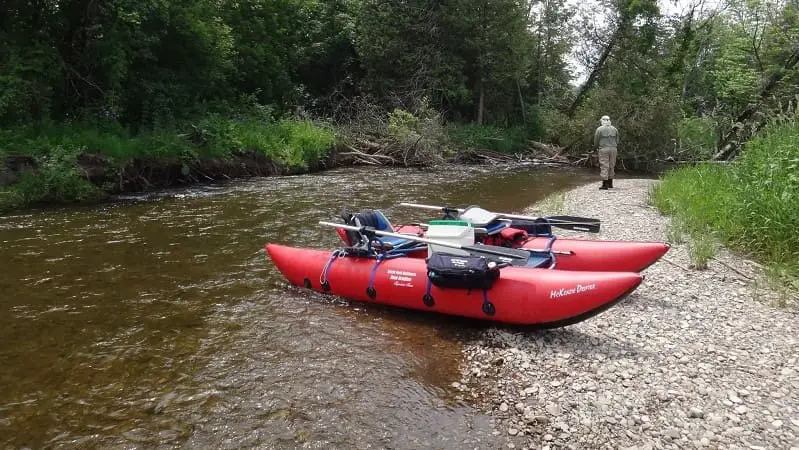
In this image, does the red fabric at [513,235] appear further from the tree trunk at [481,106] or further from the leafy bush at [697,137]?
the tree trunk at [481,106]

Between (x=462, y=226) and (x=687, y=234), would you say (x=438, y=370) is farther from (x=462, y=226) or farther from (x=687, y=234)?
(x=687, y=234)

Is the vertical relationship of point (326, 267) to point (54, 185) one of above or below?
below

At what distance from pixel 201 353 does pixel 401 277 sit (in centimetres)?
193

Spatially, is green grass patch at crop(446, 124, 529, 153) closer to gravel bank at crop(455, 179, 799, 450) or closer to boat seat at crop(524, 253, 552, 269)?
boat seat at crop(524, 253, 552, 269)

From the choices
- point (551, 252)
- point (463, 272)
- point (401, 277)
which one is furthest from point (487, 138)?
point (463, 272)

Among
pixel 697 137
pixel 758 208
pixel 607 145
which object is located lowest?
pixel 758 208

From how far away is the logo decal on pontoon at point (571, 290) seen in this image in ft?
13.5

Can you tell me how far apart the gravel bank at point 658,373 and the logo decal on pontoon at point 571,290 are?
0.42 m

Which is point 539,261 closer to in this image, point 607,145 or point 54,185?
point 607,145

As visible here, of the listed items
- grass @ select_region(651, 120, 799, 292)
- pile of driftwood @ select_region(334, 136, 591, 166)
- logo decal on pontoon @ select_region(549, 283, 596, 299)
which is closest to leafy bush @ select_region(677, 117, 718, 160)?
grass @ select_region(651, 120, 799, 292)

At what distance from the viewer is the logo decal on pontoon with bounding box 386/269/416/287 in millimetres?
5043

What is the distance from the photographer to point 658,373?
3662 millimetres

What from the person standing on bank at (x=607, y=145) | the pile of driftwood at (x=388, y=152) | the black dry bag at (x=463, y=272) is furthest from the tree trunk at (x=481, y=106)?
the black dry bag at (x=463, y=272)

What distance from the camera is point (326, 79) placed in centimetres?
2388
